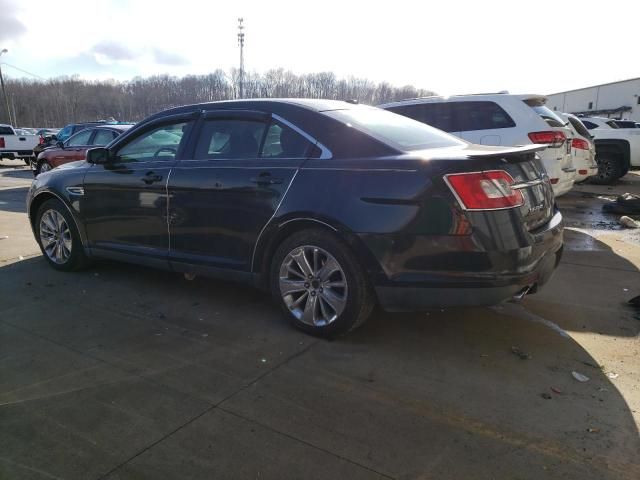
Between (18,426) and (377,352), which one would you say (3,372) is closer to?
(18,426)

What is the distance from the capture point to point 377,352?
11.0 ft

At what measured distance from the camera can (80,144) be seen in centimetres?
1263

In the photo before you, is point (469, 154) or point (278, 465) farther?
point (469, 154)

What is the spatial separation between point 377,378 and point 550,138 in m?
5.44

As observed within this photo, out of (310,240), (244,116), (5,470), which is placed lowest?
(5,470)

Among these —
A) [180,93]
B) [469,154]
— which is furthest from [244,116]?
[180,93]

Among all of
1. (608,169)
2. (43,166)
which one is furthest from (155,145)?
(608,169)

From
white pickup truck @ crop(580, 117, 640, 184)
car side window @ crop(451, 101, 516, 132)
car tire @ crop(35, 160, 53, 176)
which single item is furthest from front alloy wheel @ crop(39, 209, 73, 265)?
white pickup truck @ crop(580, 117, 640, 184)

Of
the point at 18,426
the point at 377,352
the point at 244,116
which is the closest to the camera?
the point at 18,426

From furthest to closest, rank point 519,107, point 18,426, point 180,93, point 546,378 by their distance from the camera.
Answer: point 180,93 < point 519,107 < point 546,378 < point 18,426

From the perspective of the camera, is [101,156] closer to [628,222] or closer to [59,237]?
[59,237]

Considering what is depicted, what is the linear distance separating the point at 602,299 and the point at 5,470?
448cm

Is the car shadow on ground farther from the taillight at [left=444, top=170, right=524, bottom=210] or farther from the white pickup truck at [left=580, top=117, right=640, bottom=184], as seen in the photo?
the white pickup truck at [left=580, top=117, right=640, bottom=184]

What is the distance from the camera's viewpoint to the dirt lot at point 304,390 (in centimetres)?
229
